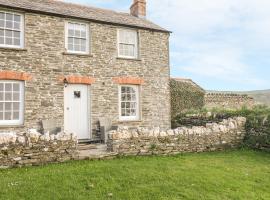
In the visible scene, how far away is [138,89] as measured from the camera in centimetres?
1620

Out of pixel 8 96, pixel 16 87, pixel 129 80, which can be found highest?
pixel 129 80

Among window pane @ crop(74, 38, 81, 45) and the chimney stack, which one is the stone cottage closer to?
window pane @ crop(74, 38, 81, 45)

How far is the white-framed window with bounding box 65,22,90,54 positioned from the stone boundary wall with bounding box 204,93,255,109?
11872mm

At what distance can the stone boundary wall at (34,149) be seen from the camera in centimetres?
856

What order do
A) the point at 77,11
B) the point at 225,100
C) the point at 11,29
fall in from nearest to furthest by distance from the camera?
the point at 11,29 < the point at 77,11 < the point at 225,100

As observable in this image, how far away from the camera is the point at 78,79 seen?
46.6 ft

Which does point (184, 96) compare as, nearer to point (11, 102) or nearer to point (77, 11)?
point (77, 11)

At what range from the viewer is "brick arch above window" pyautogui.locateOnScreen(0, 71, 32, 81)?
12.5 m

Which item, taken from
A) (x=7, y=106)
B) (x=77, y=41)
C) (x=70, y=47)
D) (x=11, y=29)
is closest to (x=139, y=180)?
(x=7, y=106)

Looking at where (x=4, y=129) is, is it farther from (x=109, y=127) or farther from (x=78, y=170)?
(x=78, y=170)

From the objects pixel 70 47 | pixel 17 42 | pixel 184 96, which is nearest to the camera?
pixel 17 42

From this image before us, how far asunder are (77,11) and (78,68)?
126 inches

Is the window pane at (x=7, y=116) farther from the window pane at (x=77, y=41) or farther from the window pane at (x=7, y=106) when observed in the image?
the window pane at (x=77, y=41)

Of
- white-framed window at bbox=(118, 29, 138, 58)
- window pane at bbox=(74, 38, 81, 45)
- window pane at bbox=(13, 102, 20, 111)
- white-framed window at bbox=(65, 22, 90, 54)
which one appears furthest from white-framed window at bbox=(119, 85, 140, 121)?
window pane at bbox=(13, 102, 20, 111)
